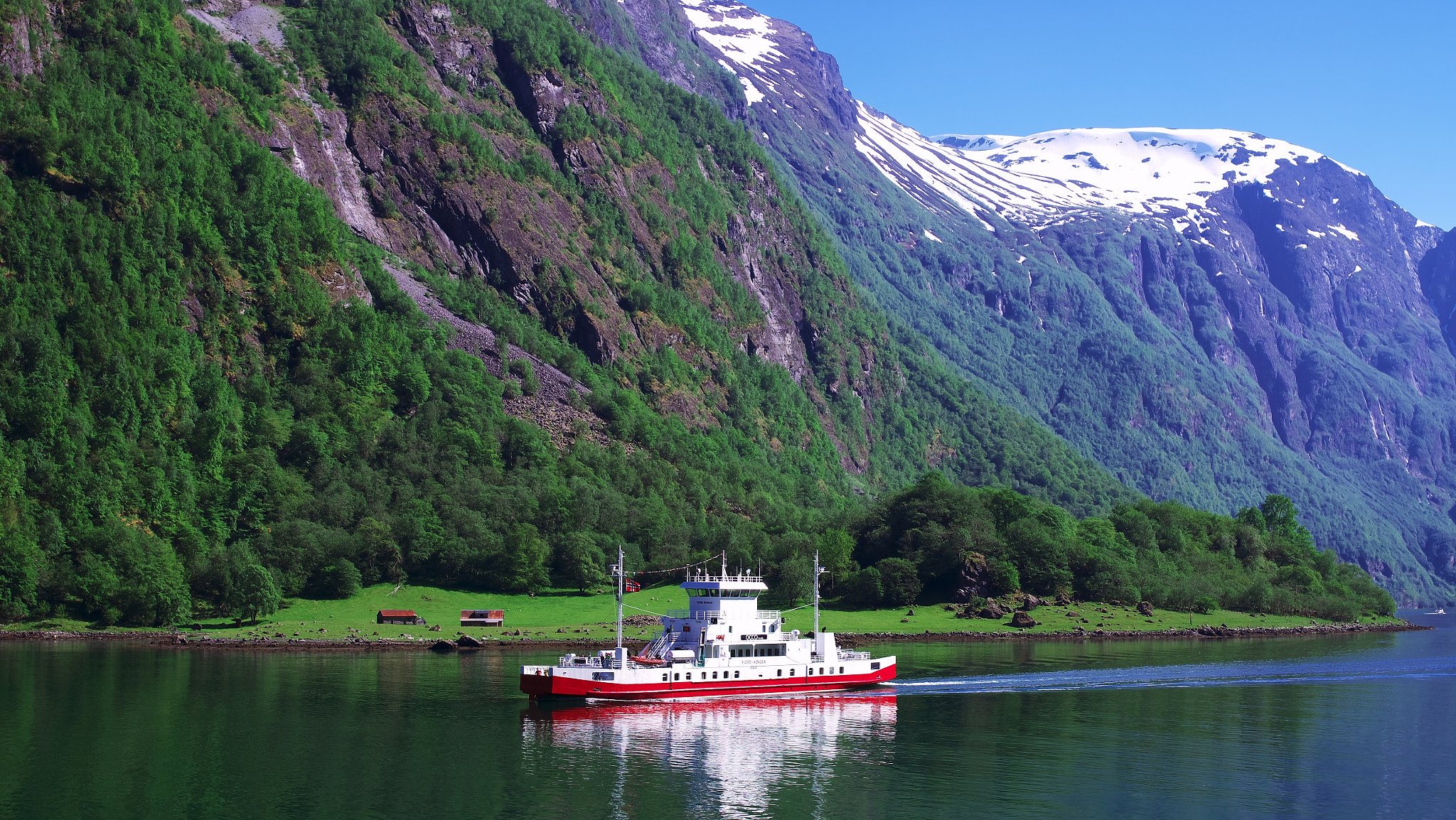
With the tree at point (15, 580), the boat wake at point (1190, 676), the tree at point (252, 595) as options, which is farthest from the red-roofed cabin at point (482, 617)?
the boat wake at point (1190, 676)

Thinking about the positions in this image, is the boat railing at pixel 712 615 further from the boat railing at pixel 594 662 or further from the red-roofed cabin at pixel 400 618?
the red-roofed cabin at pixel 400 618

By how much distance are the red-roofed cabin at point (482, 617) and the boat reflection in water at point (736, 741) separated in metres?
78.4

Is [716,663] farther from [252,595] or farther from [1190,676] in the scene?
[252,595]

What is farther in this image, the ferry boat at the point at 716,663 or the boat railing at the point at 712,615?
the boat railing at the point at 712,615

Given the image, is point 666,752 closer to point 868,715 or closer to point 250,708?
point 868,715

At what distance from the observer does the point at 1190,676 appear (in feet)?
474

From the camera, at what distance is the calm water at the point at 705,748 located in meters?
78.2

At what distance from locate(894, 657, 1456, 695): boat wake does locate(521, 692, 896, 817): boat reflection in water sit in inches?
474

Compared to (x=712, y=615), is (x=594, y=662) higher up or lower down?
lower down

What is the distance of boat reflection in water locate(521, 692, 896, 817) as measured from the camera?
81938 millimetres

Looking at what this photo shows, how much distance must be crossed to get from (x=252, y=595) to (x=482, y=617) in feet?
103

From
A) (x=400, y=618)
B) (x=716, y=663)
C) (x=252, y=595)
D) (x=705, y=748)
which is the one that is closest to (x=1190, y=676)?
(x=716, y=663)

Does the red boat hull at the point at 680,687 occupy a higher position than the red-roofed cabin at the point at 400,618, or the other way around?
Result: the red-roofed cabin at the point at 400,618

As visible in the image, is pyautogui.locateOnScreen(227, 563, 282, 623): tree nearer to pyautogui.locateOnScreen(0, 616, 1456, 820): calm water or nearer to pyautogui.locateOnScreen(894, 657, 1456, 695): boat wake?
pyautogui.locateOnScreen(0, 616, 1456, 820): calm water
